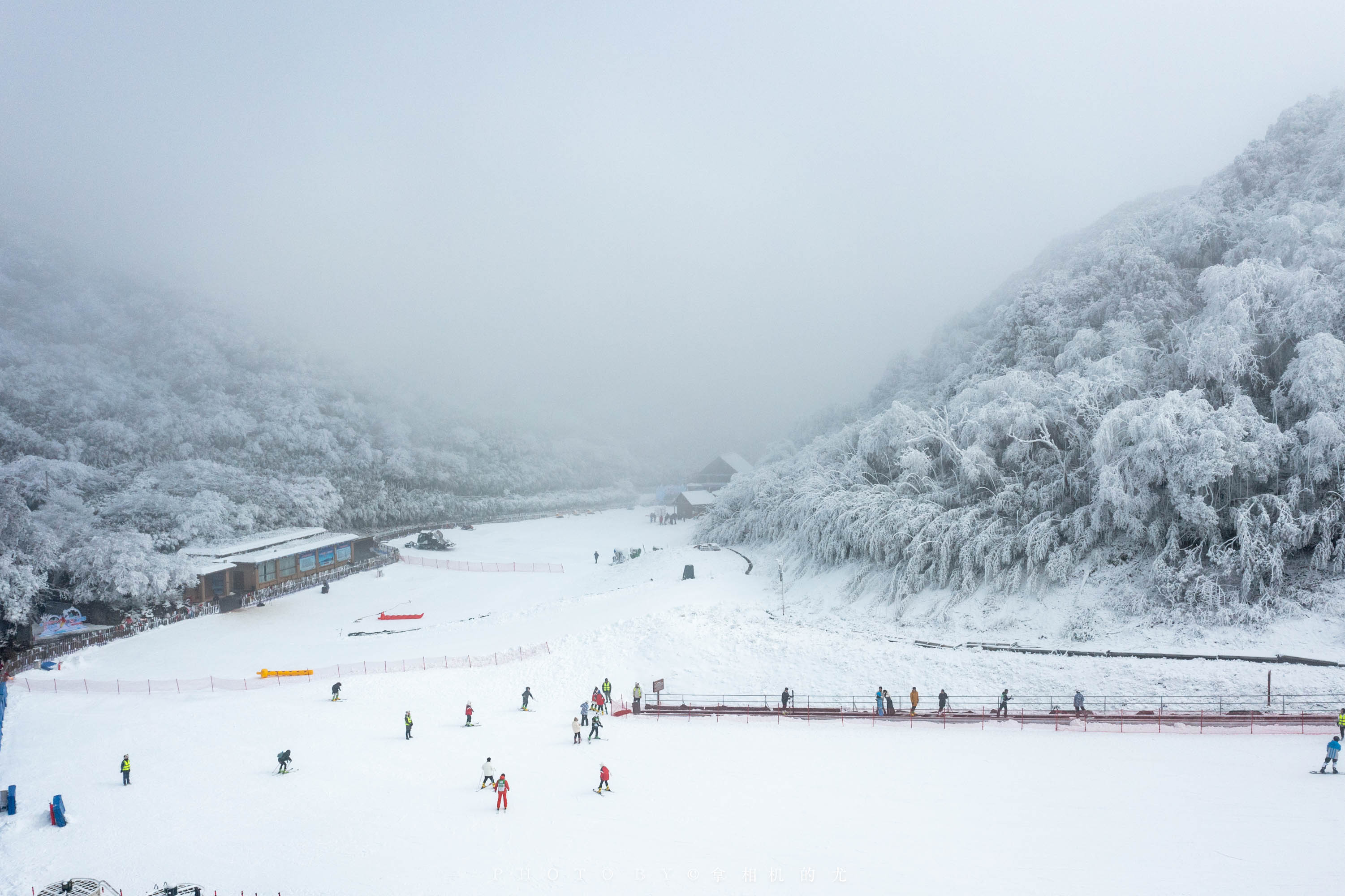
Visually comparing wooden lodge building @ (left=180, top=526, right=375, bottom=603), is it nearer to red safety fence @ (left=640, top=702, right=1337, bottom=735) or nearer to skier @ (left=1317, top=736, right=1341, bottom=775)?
red safety fence @ (left=640, top=702, right=1337, bottom=735)

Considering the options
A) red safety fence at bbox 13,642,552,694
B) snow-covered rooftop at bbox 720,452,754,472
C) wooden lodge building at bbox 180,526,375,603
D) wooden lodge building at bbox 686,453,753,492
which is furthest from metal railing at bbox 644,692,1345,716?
wooden lodge building at bbox 686,453,753,492

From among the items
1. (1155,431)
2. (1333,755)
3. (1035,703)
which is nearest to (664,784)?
A: (1035,703)

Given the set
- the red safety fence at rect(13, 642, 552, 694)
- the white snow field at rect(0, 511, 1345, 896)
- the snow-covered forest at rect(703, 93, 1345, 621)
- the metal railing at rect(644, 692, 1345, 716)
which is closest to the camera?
the white snow field at rect(0, 511, 1345, 896)

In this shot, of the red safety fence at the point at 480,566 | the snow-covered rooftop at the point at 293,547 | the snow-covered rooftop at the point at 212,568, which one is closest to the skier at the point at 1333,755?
the red safety fence at the point at 480,566

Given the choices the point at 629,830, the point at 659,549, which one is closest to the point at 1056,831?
the point at 629,830

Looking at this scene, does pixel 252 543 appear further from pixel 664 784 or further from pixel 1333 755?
pixel 1333 755

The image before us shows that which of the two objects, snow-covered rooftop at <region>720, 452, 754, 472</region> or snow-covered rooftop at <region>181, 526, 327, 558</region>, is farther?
snow-covered rooftop at <region>720, 452, 754, 472</region>

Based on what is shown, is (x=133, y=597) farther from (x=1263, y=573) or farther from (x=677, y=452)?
(x=677, y=452)
